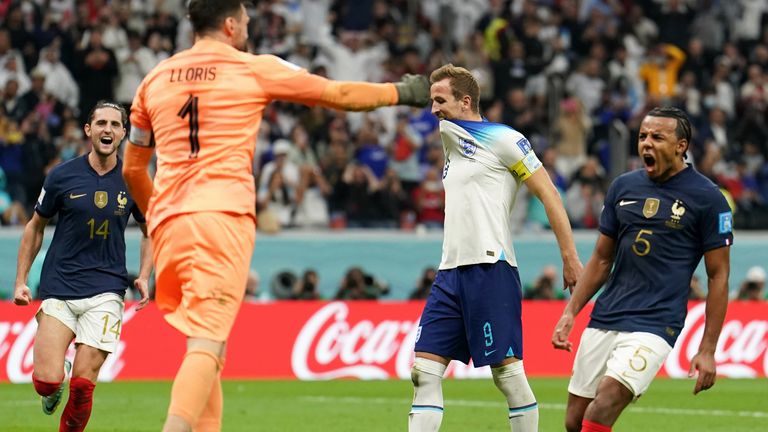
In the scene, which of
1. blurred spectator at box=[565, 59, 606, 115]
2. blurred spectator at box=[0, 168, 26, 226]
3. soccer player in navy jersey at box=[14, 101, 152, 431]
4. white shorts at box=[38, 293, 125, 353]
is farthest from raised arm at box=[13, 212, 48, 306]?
blurred spectator at box=[565, 59, 606, 115]

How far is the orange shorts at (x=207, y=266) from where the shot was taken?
22.6ft

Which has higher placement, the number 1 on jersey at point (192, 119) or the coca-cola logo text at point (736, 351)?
the number 1 on jersey at point (192, 119)

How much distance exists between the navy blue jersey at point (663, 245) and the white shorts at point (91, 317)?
3954 millimetres

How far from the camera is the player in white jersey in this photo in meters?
8.79

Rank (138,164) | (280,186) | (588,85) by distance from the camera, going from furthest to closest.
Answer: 1. (588,85)
2. (280,186)
3. (138,164)

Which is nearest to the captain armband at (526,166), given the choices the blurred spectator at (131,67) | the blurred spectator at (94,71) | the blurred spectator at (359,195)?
the blurred spectator at (359,195)

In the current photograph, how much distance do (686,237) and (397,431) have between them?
17.4 feet

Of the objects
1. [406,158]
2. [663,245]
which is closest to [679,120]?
[663,245]

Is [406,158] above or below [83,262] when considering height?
below

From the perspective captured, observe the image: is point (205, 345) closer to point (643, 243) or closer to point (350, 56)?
point (643, 243)

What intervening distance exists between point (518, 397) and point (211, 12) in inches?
126

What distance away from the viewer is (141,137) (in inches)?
290

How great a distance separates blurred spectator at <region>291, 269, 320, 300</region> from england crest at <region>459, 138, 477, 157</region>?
12.0m

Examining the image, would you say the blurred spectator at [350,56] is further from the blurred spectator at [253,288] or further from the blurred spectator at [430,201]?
the blurred spectator at [253,288]
